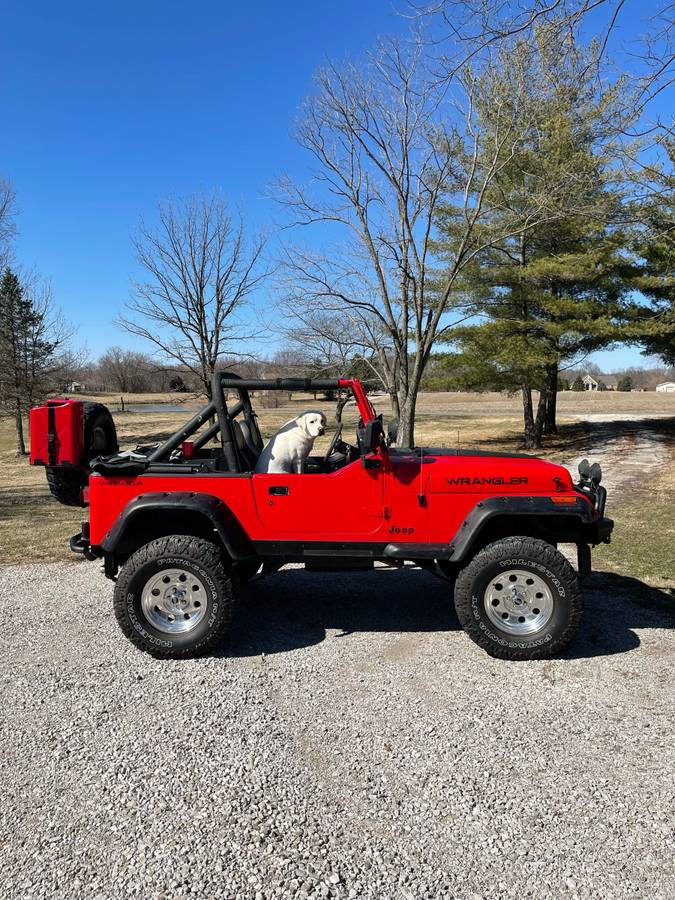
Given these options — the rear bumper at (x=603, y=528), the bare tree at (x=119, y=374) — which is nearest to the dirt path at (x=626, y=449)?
the rear bumper at (x=603, y=528)

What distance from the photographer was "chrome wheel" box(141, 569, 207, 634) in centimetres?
419

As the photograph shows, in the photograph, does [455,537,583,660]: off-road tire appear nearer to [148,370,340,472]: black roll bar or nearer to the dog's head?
the dog's head

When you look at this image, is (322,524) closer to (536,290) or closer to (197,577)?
(197,577)

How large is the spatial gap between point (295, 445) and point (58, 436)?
173 cm

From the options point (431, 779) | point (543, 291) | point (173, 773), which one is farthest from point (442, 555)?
point (543, 291)

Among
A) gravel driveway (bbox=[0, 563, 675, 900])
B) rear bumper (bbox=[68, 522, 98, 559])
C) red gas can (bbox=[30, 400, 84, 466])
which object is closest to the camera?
gravel driveway (bbox=[0, 563, 675, 900])

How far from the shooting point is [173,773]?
2.96 m

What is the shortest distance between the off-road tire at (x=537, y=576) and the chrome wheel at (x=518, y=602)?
0.03m

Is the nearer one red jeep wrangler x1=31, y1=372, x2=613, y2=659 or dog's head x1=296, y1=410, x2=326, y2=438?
red jeep wrangler x1=31, y1=372, x2=613, y2=659

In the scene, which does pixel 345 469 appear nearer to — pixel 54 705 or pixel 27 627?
pixel 54 705

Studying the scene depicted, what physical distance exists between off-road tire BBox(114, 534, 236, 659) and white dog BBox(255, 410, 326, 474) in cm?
74

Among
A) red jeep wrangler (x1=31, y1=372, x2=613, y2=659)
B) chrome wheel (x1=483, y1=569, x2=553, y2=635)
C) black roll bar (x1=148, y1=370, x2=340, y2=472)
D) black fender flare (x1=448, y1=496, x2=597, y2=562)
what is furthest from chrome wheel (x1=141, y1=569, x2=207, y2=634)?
chrome wheel (x1=483, y1=569, x2=553, y2=635)

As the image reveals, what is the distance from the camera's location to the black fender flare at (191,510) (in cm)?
414

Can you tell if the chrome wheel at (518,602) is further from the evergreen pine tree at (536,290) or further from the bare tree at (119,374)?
the bare tree at (119,374)
